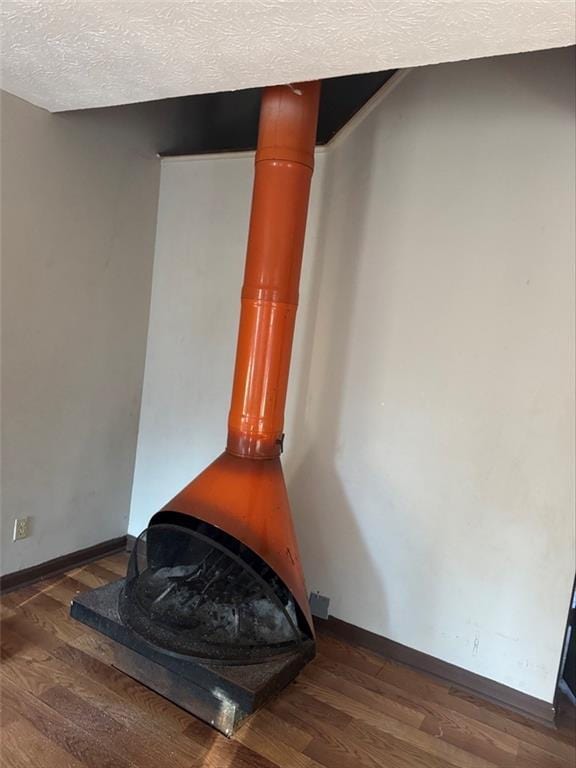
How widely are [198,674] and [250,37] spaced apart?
1.88 meters

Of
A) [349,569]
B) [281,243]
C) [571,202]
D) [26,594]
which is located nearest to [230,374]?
[281,243]

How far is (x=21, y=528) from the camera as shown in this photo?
7.93 ft

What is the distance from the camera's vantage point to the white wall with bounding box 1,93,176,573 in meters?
2.25

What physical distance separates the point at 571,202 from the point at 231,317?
1508mm

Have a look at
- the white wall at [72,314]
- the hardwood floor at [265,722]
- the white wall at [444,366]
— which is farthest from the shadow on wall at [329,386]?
the white wall at [72,314]

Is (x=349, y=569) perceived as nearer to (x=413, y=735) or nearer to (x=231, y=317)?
(x=413, y=735)

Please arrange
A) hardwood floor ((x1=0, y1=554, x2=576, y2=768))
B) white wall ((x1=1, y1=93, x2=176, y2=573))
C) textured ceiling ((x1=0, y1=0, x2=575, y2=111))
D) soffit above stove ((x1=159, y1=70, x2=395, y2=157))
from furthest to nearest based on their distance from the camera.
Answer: soffit above stove ((x1=159, y1=70, x2=395, y2=157)) < white wall ((x1=1, y1=93, x2=176, y2=573)) < hardwood floor ((x1=0, y1=554, x2=576, y2=768)) < textured ceiling ((x1=0, y1=0, x2=575, y2=111))

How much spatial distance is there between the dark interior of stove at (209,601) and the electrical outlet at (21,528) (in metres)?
0.73

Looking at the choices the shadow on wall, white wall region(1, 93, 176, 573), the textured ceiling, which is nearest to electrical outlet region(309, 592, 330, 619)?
the shadow on wall

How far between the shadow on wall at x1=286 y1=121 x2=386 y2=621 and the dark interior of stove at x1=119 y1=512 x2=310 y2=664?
534 millimetres

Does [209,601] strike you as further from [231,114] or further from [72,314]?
[231,114]

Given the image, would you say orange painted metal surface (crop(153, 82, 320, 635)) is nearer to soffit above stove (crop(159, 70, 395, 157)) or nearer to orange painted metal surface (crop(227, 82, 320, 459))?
orange painted metal surface (crop(227, 82, 320, 459))

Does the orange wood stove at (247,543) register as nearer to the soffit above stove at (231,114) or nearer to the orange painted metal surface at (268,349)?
the orange painted metal surface at (268,349)

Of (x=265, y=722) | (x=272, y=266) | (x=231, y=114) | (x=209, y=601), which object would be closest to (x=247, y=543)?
(x=209, y=601)
